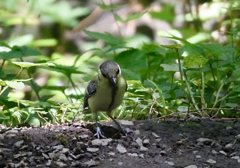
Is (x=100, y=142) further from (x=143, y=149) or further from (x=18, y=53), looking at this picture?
(x=18, y=53)

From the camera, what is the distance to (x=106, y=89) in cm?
233

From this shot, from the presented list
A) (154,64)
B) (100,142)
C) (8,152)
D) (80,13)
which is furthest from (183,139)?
(80,13)

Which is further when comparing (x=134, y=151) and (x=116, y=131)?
(x=116, y=131)

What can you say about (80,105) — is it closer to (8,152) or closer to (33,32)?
(8,152)

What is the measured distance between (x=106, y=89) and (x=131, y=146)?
0.33 meters

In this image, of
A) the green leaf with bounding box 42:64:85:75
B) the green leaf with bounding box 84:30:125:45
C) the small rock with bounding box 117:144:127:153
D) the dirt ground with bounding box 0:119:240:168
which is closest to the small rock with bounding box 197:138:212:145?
the dirt ground with bounding box 0:119:240:168

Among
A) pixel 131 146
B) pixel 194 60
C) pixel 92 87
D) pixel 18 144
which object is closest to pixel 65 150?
A: pixel 18 144

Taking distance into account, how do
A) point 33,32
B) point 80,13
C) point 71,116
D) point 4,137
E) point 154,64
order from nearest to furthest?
1. point 4,137
2. point 71,116
3. point 154,64
4. point 80,13
5. point 33,32

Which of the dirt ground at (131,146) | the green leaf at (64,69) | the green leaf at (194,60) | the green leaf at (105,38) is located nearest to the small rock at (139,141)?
the dirt ground at (131,146)

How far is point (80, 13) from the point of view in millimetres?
6508

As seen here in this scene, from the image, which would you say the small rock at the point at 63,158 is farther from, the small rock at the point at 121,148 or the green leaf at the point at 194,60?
the green leaf at the point at 194,60

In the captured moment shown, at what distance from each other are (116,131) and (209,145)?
49 centimetres

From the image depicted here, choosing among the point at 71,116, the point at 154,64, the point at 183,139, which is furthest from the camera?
the point at 154,64

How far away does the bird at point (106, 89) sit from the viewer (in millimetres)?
2265
